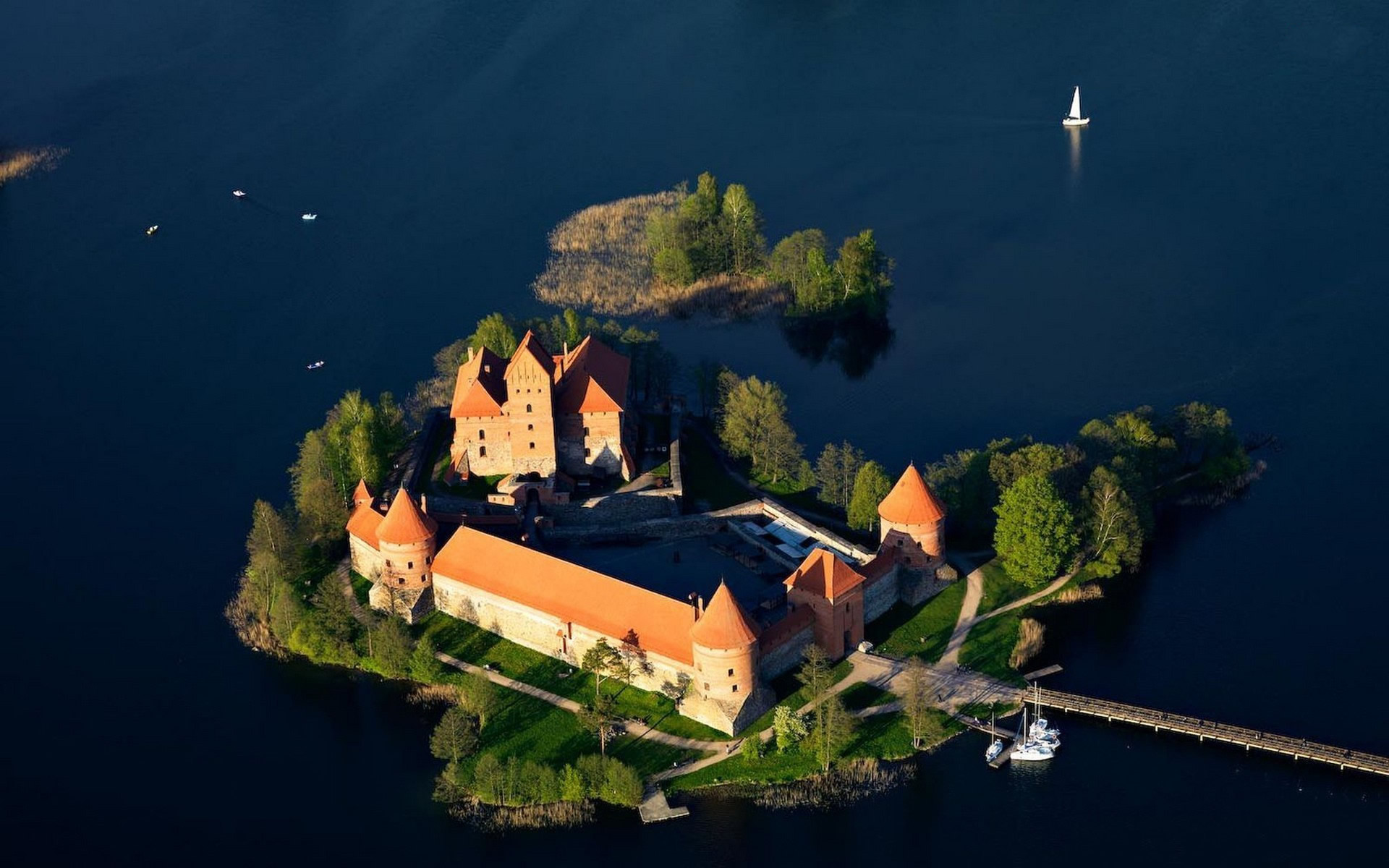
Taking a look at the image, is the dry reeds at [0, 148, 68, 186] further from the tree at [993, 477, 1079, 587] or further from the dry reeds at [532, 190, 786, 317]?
the tree at [993, 477, 1079, 587]

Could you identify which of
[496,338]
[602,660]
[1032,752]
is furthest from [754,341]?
[1032,752]

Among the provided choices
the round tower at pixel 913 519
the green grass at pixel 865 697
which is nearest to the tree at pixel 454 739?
the green grass at pixel 865 697

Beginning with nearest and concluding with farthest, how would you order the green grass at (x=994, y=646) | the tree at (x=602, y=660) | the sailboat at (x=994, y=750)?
the sailboat at (x=994, y=750) < the tree at (x=602, y=660) < the green grass at (x=994, y=646)

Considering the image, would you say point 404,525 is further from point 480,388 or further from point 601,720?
point 601,720

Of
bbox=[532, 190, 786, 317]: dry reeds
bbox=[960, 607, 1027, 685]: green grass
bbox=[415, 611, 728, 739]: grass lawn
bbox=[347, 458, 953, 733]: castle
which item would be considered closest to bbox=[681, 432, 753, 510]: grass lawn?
bbox=[347, 458, 953, 733]: castle

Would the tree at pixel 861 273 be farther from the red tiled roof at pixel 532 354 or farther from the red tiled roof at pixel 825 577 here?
the red tiled roof at pixel 825 577

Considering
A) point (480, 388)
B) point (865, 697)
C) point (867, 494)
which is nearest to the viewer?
point (865, 697)
